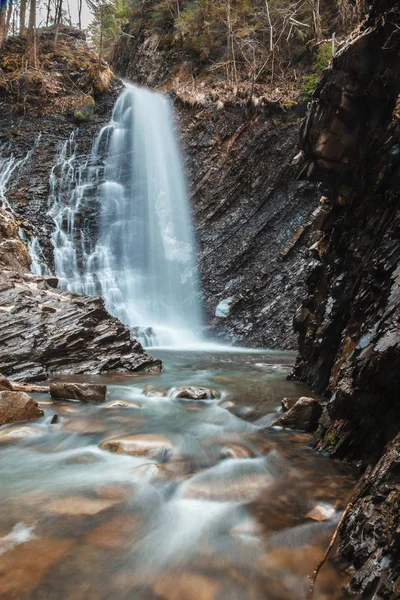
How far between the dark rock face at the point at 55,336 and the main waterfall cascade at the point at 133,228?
394 cm

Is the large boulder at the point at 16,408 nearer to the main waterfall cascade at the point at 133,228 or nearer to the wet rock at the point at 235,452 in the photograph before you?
the wet rock at the point at 235,452

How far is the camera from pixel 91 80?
68.4 feet

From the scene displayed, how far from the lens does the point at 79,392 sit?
18.7 feet

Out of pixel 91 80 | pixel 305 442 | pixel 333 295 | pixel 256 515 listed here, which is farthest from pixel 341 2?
pixel 256 515

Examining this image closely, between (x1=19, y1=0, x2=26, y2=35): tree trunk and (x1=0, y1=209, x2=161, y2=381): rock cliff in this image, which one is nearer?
(x1=0, y1=209, x2=161, y2=381): rock cliff

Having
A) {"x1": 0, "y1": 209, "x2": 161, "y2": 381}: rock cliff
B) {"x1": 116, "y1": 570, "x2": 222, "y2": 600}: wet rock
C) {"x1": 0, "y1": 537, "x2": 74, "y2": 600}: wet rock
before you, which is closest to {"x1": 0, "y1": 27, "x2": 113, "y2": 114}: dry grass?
{"x1": 0, "y1": 209, "x2": 161, "y2": 381}: rock cliff

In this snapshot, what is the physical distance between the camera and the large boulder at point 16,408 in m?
4.63

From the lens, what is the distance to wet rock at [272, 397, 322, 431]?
15.5 ft

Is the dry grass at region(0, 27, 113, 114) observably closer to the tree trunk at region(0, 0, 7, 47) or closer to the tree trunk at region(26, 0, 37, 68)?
the tree trunk at region(26, 0, 37, 68)

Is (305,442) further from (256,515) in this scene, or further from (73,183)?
(73,183)

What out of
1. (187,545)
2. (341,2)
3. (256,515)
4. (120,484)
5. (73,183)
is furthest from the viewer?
(73,183)

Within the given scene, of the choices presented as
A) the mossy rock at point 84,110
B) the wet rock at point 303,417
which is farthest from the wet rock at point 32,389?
the mossy rock at point 84,110

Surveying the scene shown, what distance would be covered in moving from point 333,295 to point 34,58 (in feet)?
70.7

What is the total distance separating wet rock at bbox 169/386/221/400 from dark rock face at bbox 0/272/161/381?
6.72ft
